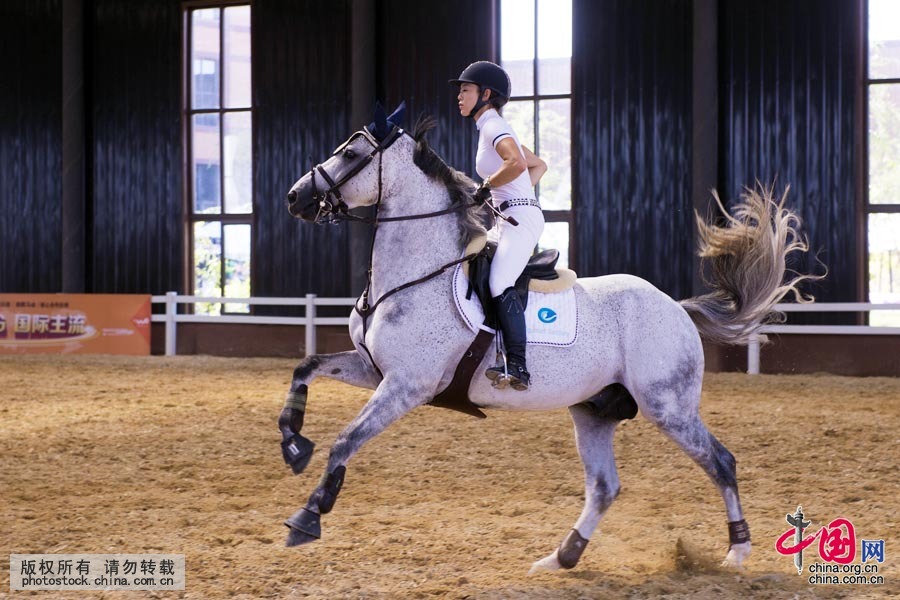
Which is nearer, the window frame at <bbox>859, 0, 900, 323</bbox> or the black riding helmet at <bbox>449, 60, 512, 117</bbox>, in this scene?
the black riding helmet at <bbox>449, 60, 512, 117</bbox>

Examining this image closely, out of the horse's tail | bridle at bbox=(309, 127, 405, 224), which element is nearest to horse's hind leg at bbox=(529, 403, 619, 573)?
the horse's tail

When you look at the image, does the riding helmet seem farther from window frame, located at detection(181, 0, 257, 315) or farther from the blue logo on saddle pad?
window frame, located at detection(181, 0, 257, 315)

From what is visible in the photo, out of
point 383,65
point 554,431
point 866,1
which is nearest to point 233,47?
point 383,65

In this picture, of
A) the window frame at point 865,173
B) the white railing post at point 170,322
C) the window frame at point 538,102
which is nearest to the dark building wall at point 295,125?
the white railing post at point 170,322

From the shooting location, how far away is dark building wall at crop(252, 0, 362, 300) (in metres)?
15.9

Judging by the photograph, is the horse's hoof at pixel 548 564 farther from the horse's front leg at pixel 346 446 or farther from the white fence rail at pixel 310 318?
the white fence rail at pixel 310 318

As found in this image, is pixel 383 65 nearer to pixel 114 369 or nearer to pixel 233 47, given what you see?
pixel 233 47

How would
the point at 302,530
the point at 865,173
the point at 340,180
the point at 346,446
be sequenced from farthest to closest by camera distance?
the point at 865,173, the point at 340,180, the point at 346,446, the point at 302,530

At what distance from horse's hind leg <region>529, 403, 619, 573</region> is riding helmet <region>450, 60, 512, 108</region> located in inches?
59.1

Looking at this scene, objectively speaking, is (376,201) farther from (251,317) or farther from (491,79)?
(251,317)

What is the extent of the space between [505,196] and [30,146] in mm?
15038

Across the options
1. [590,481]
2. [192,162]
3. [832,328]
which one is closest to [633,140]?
[832,328]

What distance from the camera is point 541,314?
478 centimetres

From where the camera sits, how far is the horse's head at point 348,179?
4.69 meters
